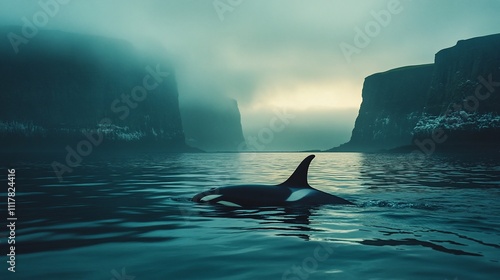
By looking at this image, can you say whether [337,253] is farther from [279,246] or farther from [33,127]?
[33,127]

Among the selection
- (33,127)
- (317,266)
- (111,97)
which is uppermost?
(111,97)

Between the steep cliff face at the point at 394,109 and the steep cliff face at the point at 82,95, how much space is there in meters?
87.1

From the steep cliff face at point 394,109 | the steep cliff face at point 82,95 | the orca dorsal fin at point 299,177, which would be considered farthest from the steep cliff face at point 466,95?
the orca dorsal fin at point 299,177

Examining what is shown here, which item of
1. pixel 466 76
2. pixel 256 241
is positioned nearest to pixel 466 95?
pixel 466 76

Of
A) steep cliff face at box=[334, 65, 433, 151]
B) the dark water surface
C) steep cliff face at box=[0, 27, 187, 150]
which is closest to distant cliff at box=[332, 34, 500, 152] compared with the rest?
steep cliff face at box=[334, 65, 433, 151]

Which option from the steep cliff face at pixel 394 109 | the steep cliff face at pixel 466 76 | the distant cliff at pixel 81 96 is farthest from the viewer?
the steep cliff face at pixel 394 109

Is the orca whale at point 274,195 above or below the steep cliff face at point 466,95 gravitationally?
below

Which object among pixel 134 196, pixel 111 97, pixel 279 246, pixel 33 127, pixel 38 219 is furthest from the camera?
pixel 111 97

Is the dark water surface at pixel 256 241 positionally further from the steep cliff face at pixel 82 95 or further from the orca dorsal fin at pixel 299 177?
the steep cliff face at pixel 82 95

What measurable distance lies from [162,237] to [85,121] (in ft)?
506

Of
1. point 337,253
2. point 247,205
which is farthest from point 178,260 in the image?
point 247,205

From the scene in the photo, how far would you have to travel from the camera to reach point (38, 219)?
9680 millimetres

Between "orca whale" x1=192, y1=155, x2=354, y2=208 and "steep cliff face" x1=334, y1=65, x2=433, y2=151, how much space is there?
168499mm

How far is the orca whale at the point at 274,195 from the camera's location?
39.0 feet
